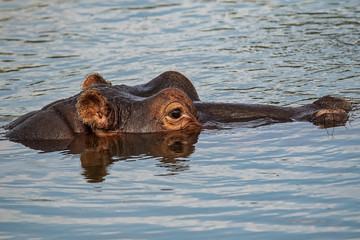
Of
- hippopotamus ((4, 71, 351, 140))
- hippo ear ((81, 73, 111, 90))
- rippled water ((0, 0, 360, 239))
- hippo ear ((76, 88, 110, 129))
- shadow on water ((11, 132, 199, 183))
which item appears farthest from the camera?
hippo ear ((81, 73, 111, 90))

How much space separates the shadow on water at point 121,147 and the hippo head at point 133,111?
11 centimetres

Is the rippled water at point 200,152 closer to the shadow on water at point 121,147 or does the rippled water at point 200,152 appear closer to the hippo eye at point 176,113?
the shadow on water at point 121,147

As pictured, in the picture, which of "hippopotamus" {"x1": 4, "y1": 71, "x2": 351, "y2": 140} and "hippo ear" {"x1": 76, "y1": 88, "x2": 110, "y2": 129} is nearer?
"hippo ear" {"x1": 76, "y1": 88, "x2": 110, "y2": 129}

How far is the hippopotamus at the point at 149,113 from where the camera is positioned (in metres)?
9.12

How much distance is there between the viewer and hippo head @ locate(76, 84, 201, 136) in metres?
9.03

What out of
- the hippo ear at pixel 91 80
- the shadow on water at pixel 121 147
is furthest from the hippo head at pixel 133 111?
the hippo ear at pixel 91 80

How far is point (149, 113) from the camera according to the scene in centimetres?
927

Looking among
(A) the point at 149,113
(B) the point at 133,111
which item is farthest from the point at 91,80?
(A) the point at 149,113

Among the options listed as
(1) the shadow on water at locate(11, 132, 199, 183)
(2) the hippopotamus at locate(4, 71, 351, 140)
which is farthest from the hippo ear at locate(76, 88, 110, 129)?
(1) the shadow on water at locate(11, 132, 199, 183)

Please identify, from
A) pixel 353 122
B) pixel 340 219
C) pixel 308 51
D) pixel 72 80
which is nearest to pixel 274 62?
pixel 308 51

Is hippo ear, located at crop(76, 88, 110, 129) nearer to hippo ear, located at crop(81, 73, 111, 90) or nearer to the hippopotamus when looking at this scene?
the hippopotamus

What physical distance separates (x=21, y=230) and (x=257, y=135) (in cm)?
348

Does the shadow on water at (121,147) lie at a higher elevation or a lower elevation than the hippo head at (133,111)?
lower

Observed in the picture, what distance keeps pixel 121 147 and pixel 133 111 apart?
0.48 m
